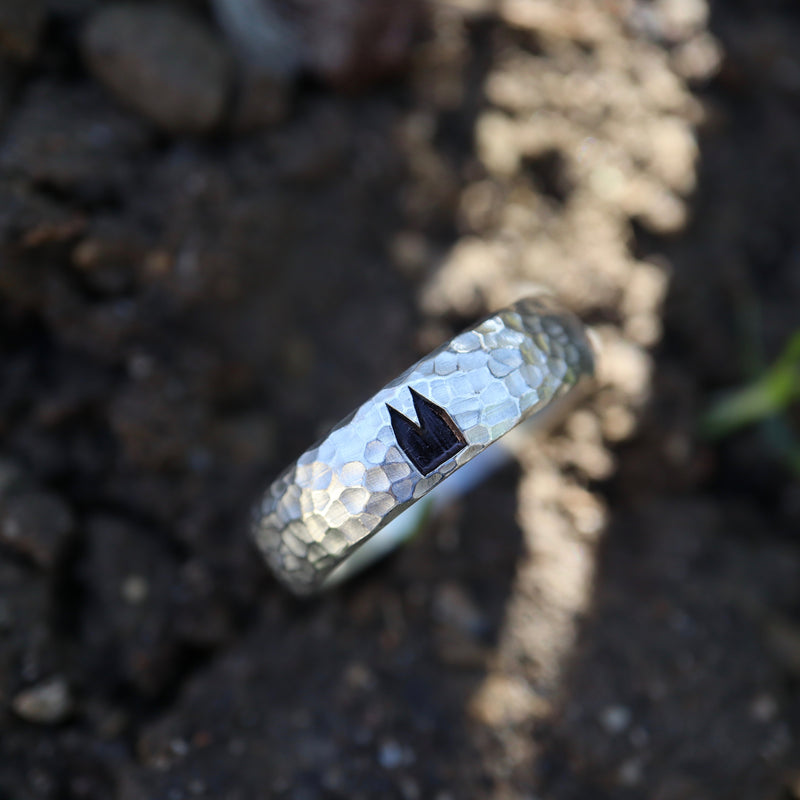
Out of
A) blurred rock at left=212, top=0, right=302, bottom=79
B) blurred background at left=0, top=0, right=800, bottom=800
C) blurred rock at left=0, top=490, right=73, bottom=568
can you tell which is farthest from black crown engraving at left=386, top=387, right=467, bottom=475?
blurred rock at left=212, top=0, right=302, bottom=79

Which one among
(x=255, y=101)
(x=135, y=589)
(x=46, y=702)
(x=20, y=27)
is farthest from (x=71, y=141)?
(x=46, y=702)

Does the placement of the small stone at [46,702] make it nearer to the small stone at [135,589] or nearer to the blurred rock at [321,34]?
the small stone at [135,589]

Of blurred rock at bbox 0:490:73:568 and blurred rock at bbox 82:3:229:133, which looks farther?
blurred rock at bbox 82:3:229:133

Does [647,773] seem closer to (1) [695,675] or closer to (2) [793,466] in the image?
(1) [695,675]

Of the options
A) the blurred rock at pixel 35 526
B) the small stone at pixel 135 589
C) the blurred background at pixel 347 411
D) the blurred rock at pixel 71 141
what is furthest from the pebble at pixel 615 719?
the blurred rock at pixel 71 141

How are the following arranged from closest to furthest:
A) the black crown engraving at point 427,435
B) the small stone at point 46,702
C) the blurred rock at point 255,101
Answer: the black crown engraving at point 427,435
the small stone at point 46,702
the blurred rock at point 255,101

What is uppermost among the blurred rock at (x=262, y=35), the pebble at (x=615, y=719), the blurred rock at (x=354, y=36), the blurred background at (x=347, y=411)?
the blurred rock at (x=262, y=35)

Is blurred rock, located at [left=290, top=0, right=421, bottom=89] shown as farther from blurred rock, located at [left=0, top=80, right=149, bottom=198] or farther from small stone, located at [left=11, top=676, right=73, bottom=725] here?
small stone, located at [left=11, top=676, right=73, bottom=725]

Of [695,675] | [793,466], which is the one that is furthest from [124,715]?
[793,466]

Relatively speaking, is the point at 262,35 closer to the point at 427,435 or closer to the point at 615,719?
the point at 427,435
